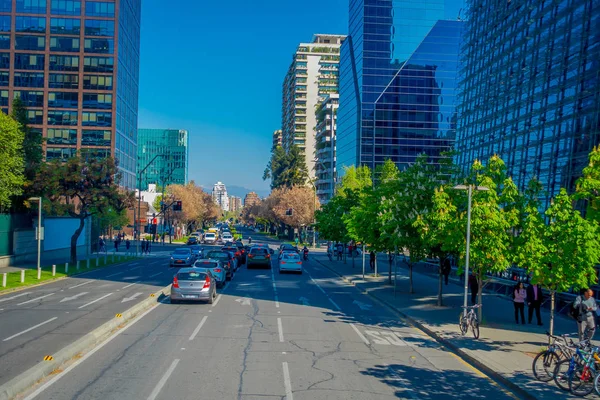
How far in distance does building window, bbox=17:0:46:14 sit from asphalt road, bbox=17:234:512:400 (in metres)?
75.4

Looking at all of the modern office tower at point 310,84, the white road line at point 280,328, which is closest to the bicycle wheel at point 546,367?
the white road line at point 280,328

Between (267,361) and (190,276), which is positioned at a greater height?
(190,276)

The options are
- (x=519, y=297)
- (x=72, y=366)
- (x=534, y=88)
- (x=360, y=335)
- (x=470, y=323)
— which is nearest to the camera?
(x=72, y=366)

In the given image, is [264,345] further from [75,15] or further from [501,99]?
[75,15]

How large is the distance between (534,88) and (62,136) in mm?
66819

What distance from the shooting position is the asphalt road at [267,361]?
1077cm

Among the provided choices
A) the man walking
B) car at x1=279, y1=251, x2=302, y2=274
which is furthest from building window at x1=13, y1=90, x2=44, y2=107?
the man walking

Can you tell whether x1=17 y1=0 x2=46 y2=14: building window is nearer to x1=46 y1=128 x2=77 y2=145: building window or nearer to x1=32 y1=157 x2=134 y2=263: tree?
x1=46 y1=128 x2=77 y2=145: building window

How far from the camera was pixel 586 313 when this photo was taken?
14062 mm

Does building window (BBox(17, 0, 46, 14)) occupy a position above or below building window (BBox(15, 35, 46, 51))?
above

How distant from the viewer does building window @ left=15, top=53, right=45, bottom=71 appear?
8375 centimetres

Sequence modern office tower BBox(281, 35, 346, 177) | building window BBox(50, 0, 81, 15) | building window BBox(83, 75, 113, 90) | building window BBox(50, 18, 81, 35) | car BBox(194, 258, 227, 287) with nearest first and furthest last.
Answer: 1. car BBox(194, 258, 227, 287)
2. building window BBox(50, 0, 81, 15)
3. building window BBox(50, 18, 81, 35)
4. building window BBox(83, 75, 113, 90)
5. modern office tower BBox(281, 35, 346, 177)

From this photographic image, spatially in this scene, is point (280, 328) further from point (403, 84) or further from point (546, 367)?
point (403, 84)

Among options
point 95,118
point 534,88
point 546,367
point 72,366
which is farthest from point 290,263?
point 95,118
